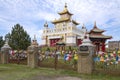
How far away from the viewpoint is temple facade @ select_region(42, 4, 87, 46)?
56.3 meters

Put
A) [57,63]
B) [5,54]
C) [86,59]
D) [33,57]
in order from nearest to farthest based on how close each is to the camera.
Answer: [86,59]
[57,63]
[33,57]
[5,54]

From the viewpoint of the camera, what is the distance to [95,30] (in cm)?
4262

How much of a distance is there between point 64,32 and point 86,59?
4501 cm

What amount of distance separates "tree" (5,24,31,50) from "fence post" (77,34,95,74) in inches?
1198

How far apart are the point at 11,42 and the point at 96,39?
725 inches

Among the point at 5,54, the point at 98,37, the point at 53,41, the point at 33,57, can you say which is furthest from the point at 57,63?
the point at 53,41

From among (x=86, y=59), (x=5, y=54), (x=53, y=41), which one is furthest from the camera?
(x=53, y=41)

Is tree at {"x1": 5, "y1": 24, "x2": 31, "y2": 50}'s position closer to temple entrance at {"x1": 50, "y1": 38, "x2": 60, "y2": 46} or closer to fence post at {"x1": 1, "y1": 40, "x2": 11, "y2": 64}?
temple entrance at {"x1": 50, "y1": 38, "x2": 60, "y2": 46}

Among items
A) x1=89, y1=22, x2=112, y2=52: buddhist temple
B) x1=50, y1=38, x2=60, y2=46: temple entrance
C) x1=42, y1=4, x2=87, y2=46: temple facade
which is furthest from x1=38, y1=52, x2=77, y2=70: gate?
x1=50, y1=38, x2=60, y2=46: temple entrance

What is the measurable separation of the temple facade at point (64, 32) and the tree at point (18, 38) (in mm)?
15117

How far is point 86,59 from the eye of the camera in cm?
1294

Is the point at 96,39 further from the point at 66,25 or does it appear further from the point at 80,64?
the point at 80,64

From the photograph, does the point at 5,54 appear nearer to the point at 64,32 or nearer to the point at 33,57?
the point at 33,57

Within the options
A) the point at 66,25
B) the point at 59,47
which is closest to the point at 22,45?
the point at 59,47
